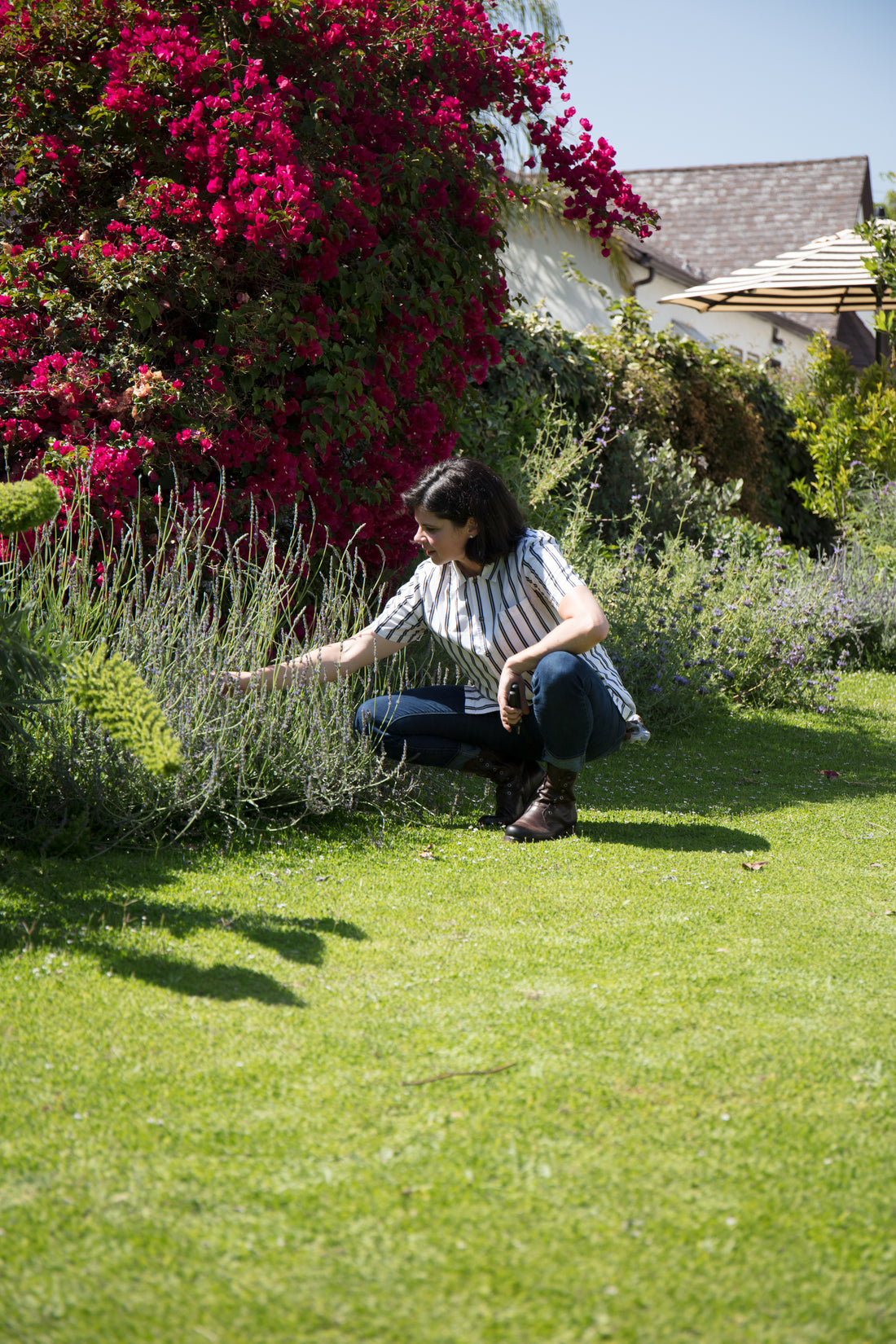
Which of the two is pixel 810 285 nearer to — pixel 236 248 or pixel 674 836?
pixel 236 248

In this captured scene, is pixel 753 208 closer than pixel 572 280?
No

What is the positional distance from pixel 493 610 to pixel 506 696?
38cm

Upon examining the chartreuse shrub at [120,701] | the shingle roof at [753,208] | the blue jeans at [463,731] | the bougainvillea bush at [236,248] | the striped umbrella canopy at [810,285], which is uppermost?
the shingle roof at [753,208]

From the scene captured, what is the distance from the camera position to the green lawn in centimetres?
154

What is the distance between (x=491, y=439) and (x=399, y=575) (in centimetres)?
226

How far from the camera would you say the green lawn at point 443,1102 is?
154 centimetres

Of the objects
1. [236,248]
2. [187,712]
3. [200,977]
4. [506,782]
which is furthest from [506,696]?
[236,248]

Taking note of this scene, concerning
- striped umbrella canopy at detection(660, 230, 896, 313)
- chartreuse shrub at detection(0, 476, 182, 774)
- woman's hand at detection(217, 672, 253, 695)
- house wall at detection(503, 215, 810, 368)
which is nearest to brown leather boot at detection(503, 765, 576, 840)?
woman's hand at detection(217, 672, 253, 695)

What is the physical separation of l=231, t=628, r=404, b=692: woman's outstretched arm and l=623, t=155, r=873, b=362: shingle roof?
17369 millimetres

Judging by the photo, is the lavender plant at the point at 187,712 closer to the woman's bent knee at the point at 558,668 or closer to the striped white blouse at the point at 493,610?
the striped white blouse at the point at 493,610

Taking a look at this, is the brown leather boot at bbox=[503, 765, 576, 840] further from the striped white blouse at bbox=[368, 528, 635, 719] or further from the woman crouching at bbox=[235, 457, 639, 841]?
the striped white blouse at bbox=[368, 528, 635, 719]

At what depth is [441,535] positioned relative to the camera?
12.3 feet

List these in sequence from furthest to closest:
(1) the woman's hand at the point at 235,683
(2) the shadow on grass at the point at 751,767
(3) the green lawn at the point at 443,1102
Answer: (2) the shadow on grass at the point at 751,767 < (1) the woman's hand at the point at 235,683 < (3) the green lawn at the point at 443,1102

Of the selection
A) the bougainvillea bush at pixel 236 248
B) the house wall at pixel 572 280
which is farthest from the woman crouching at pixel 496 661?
the house wall at pixel 572 280
